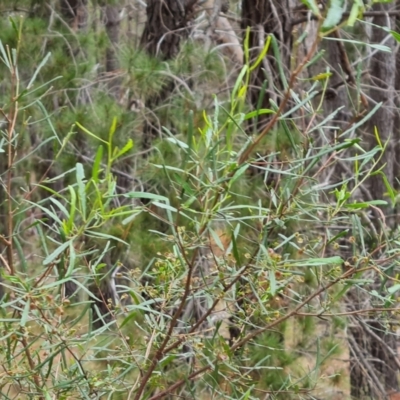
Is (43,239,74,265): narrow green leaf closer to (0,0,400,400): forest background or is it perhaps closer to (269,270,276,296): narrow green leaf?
(0,0,400,400): forest background

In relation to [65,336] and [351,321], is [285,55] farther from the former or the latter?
[65,336]

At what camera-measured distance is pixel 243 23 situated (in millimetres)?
2527

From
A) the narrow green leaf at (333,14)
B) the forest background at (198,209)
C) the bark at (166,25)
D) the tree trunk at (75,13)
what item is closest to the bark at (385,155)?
the forest background at (198,209)

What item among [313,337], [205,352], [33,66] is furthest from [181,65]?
[205,352]

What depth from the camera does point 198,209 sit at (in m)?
1.77

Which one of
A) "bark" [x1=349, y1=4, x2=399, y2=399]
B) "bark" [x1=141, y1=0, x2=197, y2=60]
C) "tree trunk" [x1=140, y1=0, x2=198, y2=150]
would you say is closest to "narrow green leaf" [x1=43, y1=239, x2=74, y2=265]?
"tree trunk" [x1=140, y1=0, x2=198, y2=150]

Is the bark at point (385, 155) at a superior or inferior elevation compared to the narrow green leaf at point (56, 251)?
inferior

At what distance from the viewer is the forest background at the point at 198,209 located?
67 centimetres

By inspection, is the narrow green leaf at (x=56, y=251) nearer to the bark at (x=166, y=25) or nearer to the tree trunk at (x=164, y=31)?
the tree trunk at (x=164, y=31)

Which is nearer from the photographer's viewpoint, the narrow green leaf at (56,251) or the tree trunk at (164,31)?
the narrow green leaf at (56,251)

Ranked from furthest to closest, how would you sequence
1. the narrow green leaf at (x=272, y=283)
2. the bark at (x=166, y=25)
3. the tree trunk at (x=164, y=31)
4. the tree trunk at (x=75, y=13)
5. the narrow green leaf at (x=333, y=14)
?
the tree trunk at (x=75, y=13) → the bark at (x=166, y=25) → the tree trunk at (x=164, y=31) → the narrow green leaf at (x=272, y=283) → the narrow green leaf at (x=333, y=14)

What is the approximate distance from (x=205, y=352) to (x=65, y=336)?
0.21 meters

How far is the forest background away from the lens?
2.21ft

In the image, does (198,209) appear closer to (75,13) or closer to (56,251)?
(56,251)
